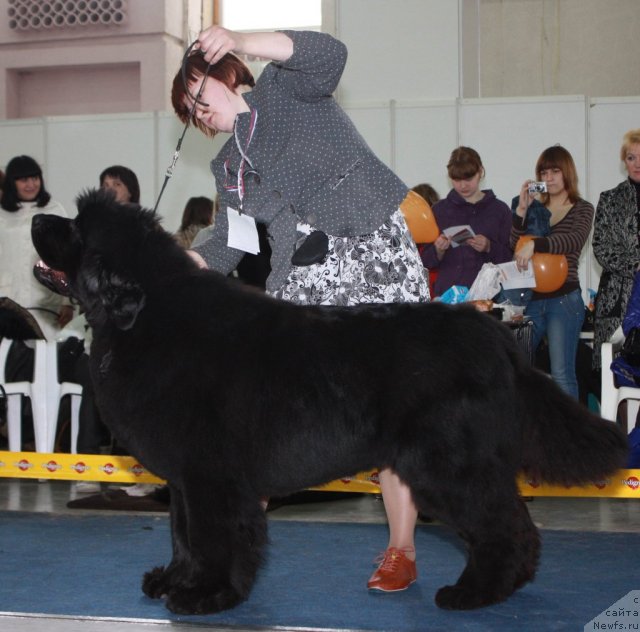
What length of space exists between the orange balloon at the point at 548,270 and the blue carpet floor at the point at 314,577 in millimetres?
1636

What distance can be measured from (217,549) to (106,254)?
934 millimetres

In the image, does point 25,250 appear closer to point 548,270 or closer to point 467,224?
point 467,224

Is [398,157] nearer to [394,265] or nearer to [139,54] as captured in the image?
[139,54]

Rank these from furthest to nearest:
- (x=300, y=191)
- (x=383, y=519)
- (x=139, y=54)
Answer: (x=139, y=54) < (x=383, y=519) < (x=300, y=191)

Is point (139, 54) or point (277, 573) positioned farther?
point (139, 54)

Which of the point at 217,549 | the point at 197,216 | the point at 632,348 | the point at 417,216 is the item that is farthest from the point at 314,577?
the point at 197,216

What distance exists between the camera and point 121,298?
108 inches

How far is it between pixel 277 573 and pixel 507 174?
661 centimetres

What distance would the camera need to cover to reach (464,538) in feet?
9.30

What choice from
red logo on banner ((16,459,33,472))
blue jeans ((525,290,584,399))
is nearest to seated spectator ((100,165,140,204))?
red logo on banner ((16,459,33,472))

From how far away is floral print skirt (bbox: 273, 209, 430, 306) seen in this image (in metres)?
3.07

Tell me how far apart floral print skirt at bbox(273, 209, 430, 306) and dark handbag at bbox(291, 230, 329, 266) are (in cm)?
3

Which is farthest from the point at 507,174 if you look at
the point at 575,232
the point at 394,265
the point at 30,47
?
the point at 30,47

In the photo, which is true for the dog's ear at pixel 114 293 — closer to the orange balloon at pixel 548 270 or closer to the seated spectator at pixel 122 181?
the orange balloon at pixel 548 270
